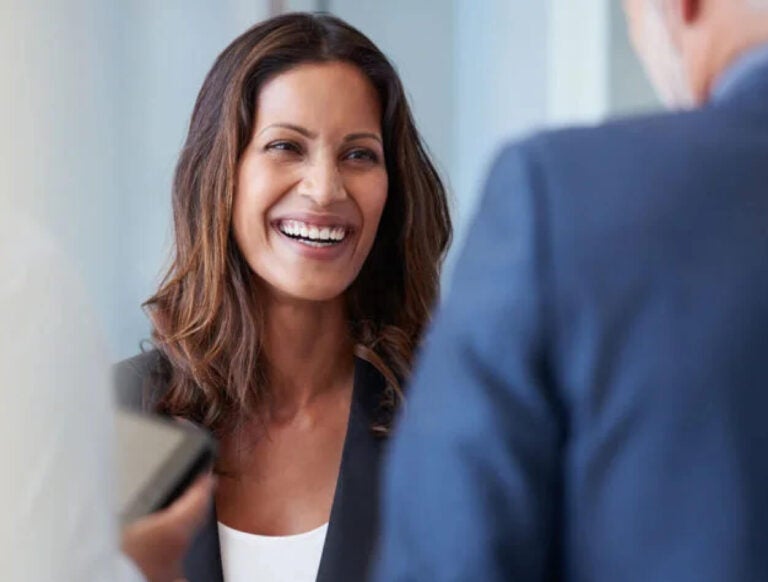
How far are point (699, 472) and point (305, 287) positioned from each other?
0.69 metres

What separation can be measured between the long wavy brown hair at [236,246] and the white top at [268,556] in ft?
0.41

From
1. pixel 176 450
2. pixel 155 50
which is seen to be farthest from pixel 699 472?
pixel 155 50

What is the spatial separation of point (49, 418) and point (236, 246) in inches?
25.7

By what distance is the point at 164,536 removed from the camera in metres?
0.67

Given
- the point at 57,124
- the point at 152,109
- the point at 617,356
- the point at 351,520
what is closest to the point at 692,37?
the point at 617,356

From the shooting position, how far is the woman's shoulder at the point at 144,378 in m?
1.05

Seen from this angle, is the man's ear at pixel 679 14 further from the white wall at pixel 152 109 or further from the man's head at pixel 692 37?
the white wall at pixel 152 109

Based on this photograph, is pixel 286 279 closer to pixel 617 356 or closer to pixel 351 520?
pixel 351 520

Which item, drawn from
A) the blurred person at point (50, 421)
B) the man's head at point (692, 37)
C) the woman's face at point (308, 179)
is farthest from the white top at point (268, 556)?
the man's head at point (692, 37)

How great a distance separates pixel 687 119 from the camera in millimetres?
474

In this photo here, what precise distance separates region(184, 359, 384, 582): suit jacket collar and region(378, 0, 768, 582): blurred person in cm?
53

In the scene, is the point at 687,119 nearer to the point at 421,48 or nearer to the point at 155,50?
the point at 155,50

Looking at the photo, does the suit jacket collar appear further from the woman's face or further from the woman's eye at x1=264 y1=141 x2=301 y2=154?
the woman's eye at x1=264 y1=141 x2=301 y2=154

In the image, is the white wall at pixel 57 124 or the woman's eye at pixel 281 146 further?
the woman's eye at pixel 281 146
